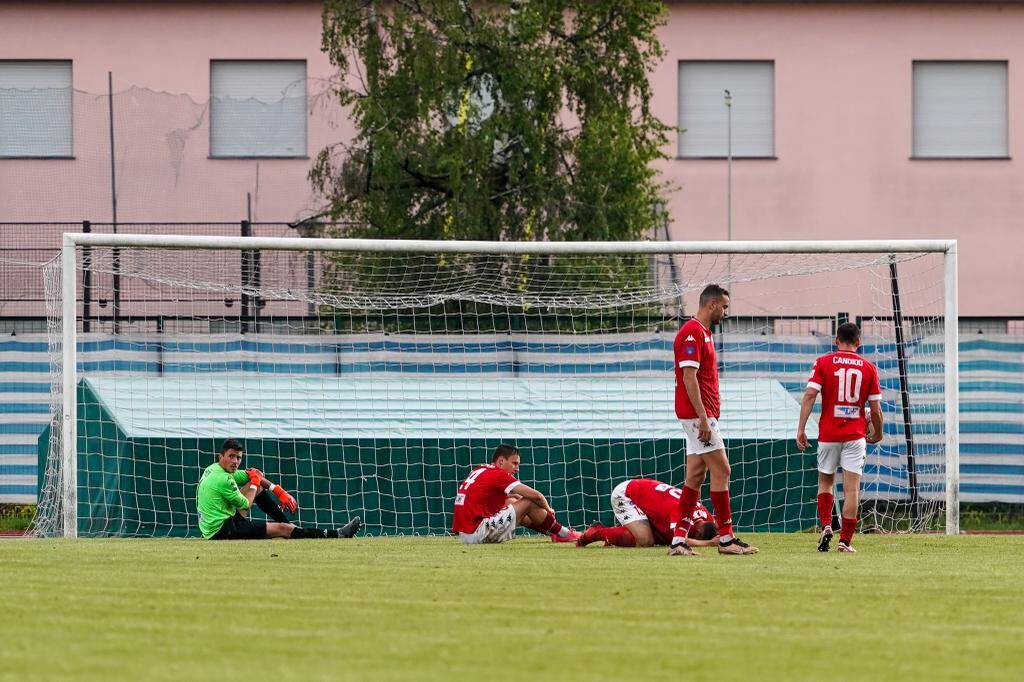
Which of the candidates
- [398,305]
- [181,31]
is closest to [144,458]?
[398,305]

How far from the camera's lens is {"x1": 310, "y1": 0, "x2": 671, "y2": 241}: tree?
2052cm

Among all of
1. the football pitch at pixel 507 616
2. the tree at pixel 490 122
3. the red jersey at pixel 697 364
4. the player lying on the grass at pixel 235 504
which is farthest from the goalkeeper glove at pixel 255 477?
the tree at pixel 490 122

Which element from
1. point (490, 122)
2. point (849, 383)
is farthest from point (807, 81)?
point (849, 383)

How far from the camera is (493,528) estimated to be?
12.6 meters

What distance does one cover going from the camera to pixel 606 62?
21.4m

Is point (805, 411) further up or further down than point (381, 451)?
further up

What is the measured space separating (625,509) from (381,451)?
12.2ft

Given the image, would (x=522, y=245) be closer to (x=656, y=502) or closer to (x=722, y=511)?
(x=656, y=502)

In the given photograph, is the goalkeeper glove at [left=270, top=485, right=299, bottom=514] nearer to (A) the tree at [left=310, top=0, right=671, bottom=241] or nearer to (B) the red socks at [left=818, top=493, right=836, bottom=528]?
(B) the red socks at [left=818, top=493, right=836, bottom=528]

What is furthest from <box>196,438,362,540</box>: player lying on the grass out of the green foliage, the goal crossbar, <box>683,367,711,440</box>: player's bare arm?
<box>683,367,711,440</box>: player's bare arm

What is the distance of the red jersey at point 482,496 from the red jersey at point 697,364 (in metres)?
2.23

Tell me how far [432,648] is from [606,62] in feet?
53.4

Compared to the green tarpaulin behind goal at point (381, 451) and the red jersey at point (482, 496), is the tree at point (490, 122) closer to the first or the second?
the green tarpaulin behind goal at point (381, 451)

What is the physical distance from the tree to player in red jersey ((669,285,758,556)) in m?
9.93
